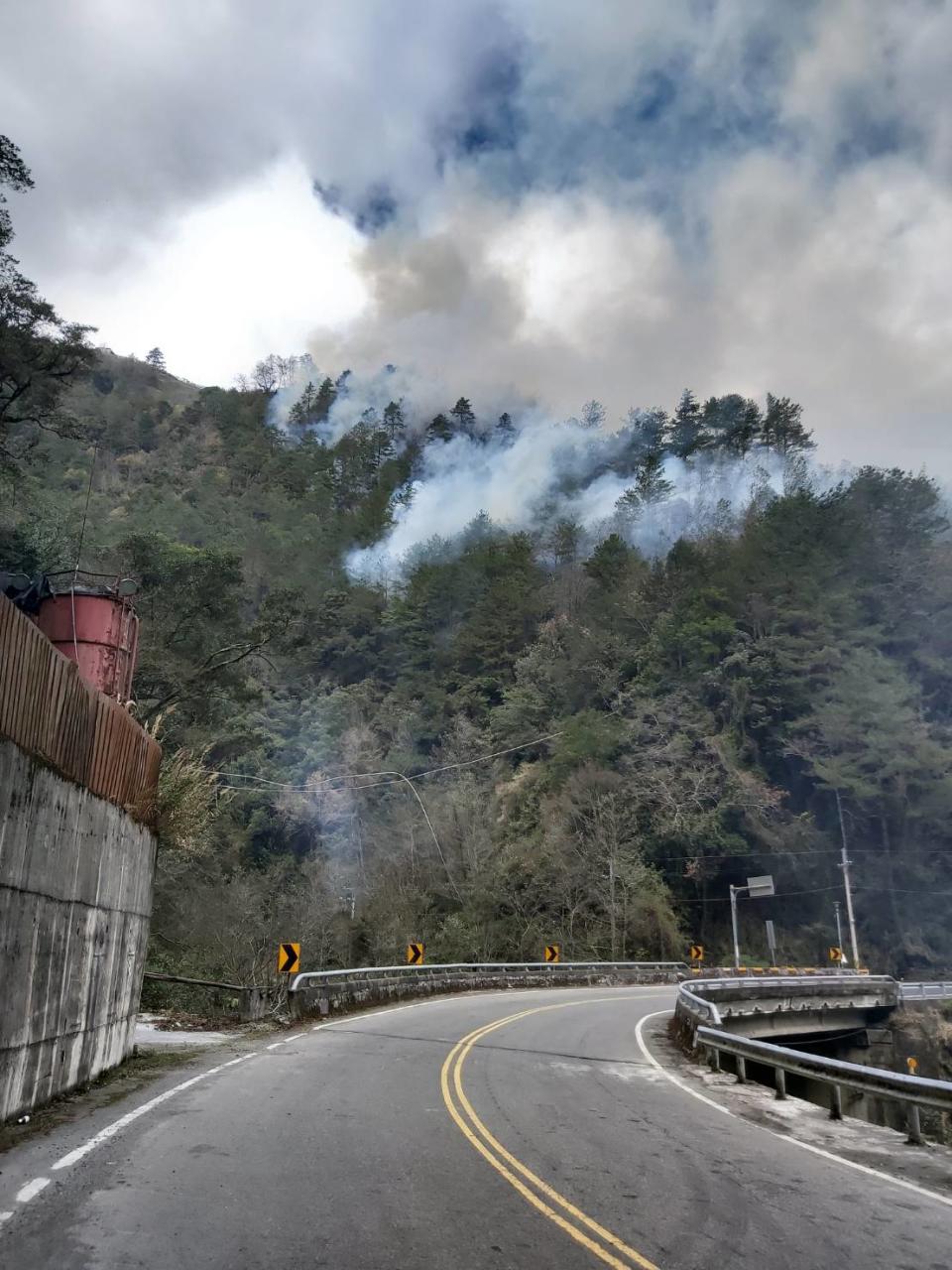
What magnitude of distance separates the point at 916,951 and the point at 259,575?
5628cm

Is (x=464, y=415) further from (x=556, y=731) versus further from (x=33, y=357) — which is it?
(x=33, y=357)

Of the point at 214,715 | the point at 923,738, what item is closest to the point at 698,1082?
the point at 214,715

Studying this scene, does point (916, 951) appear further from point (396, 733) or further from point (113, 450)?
point (113, 450)

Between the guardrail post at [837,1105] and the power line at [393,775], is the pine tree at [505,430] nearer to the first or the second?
the power line at [393,775]

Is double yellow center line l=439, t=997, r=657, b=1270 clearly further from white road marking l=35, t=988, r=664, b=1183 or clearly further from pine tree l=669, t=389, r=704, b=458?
pine tree l=669, t=389, r=704, b=458

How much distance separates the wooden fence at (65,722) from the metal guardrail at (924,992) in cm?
3498

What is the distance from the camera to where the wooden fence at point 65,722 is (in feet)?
27.1

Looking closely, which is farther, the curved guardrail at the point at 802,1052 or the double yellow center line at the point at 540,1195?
the curved guardrail at the point at 802,1052

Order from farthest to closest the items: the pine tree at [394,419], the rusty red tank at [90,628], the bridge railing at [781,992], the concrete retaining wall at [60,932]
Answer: the pine tree at [394,419] → the bridge railing at [781,992] → the rusty red tank at [90,628] → the concrete retaining wall at [60,932]

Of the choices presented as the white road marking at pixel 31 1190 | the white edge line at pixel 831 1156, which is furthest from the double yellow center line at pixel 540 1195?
the white road marking at pixel 31 1190

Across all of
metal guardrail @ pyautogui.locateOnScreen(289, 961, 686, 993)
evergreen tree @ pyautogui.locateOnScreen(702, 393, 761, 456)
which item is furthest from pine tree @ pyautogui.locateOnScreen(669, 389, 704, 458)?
metal guardrail @ pyautogui.locateOnScreen(289, 961, 686, 993)

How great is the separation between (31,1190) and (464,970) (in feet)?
101

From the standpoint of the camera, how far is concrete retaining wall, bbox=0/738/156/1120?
26.6ft

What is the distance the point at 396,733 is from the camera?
2672 inches
